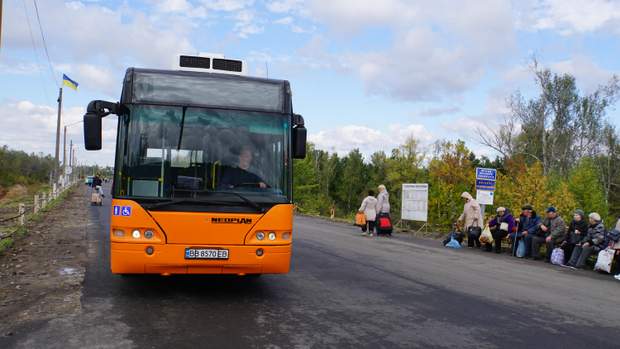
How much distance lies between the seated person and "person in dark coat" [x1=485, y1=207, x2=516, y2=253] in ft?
35.9

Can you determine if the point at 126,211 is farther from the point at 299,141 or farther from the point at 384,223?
the point at 384,223

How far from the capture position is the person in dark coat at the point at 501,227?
16.5m

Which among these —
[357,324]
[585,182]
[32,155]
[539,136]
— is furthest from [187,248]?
[32,155]

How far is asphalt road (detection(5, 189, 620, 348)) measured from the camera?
5957 millimetres

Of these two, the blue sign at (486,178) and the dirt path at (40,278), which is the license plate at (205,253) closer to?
the dirt path at (40,278)

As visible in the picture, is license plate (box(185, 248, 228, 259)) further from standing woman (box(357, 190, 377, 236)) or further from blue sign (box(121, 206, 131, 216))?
standing woman (box(357, 190, 377, 236))

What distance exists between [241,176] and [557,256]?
10.0 meters

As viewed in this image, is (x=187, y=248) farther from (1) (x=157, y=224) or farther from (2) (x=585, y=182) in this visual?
(2) (x=585, y=182)

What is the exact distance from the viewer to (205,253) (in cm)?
735

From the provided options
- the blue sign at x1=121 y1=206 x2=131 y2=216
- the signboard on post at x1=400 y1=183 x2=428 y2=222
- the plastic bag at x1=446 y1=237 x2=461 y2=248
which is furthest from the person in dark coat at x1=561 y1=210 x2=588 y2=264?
the blue sign at x1=121 y1=206 x2=131 y2=216

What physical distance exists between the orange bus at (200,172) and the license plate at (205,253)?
1 cm

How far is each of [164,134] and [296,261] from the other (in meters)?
5.37

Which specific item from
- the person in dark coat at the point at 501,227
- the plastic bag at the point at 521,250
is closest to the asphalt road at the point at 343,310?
the plastic bag at the point at 521,250

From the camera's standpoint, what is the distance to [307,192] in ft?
217
